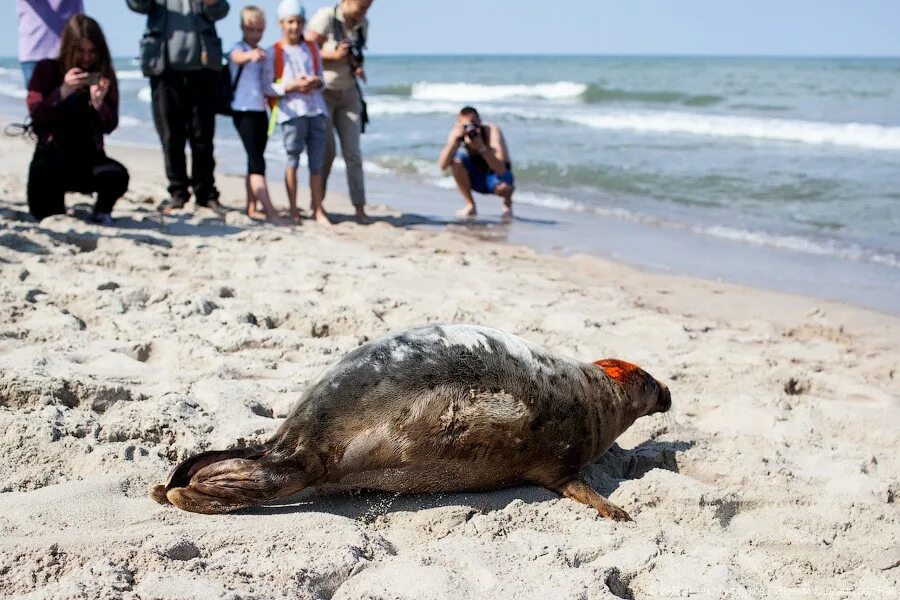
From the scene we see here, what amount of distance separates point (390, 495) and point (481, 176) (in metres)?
6.88

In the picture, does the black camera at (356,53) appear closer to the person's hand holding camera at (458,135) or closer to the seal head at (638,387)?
the person's hand holding camera at (458,135)

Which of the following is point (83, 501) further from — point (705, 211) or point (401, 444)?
point (705, 211)

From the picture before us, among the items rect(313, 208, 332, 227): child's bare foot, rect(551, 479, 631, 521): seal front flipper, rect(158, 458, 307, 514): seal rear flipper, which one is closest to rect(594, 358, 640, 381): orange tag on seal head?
rect(551, 479, 631, 521): seal front flipper

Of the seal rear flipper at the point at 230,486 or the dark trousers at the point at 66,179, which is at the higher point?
the dark trousers at the point at 66,179

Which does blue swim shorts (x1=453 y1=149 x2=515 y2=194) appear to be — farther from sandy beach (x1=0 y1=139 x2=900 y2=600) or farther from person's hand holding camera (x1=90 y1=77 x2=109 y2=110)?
person's hand holding camera (x1=90 y1=77 x2=109 y2=110)

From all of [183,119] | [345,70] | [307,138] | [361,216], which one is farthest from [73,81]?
[361,216]

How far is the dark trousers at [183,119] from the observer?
7699 mm

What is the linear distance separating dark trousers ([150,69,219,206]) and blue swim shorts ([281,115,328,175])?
646 mm

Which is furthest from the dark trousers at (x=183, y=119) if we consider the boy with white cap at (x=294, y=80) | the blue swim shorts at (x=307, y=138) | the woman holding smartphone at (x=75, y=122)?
the woman holding smartphone at (x=75, y=122)

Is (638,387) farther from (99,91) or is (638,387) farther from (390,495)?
(99,91)

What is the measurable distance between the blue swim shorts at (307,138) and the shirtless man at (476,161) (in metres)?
→ 1.69

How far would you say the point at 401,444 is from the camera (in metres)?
2.84

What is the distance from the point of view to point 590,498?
305 cm

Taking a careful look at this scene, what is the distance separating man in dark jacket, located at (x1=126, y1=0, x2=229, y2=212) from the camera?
296 inches
